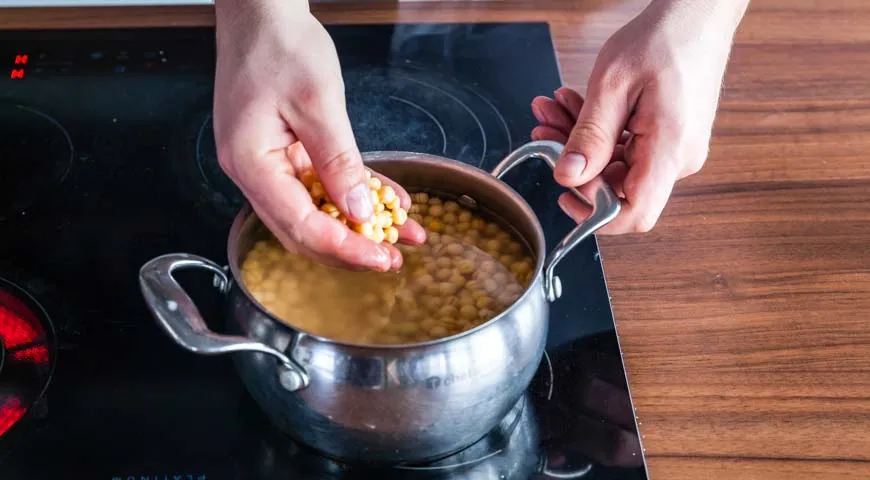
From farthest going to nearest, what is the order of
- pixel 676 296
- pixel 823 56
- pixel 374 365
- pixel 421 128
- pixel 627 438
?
pixel 823 56 → pixel 421 128 → pixel 676 296 → pixel 627 438 → pixel 374 365

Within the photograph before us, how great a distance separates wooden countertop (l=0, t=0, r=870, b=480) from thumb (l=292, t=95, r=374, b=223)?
33 cm

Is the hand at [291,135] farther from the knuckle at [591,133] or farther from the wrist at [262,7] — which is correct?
the knuckle at [591,133]

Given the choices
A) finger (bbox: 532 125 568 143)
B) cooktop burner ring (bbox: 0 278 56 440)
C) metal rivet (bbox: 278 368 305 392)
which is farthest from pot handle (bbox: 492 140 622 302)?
cooktop burner ring (bbox: 0 278 56 440)

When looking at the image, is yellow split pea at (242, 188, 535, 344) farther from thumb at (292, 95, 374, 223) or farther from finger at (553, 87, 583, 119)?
finger at (553, 87, 583, 119)

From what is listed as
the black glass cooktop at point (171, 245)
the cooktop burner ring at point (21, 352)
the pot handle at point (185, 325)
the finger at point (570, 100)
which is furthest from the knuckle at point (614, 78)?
the cooktop burner ring at point (21, 352)

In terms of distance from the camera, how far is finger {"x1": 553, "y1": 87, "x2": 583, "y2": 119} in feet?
3.18

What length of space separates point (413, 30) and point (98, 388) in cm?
70

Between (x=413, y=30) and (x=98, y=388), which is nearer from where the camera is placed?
(x=98, y=388)

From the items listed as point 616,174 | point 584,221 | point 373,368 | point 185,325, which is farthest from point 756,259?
point 185,325

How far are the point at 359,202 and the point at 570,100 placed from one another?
33cm

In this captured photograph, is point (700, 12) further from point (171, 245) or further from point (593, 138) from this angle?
point (171, 245)

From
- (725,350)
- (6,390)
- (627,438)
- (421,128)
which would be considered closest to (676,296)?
(725,350)

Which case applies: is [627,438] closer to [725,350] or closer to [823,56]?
[725,350]

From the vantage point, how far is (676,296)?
0.94 metres
